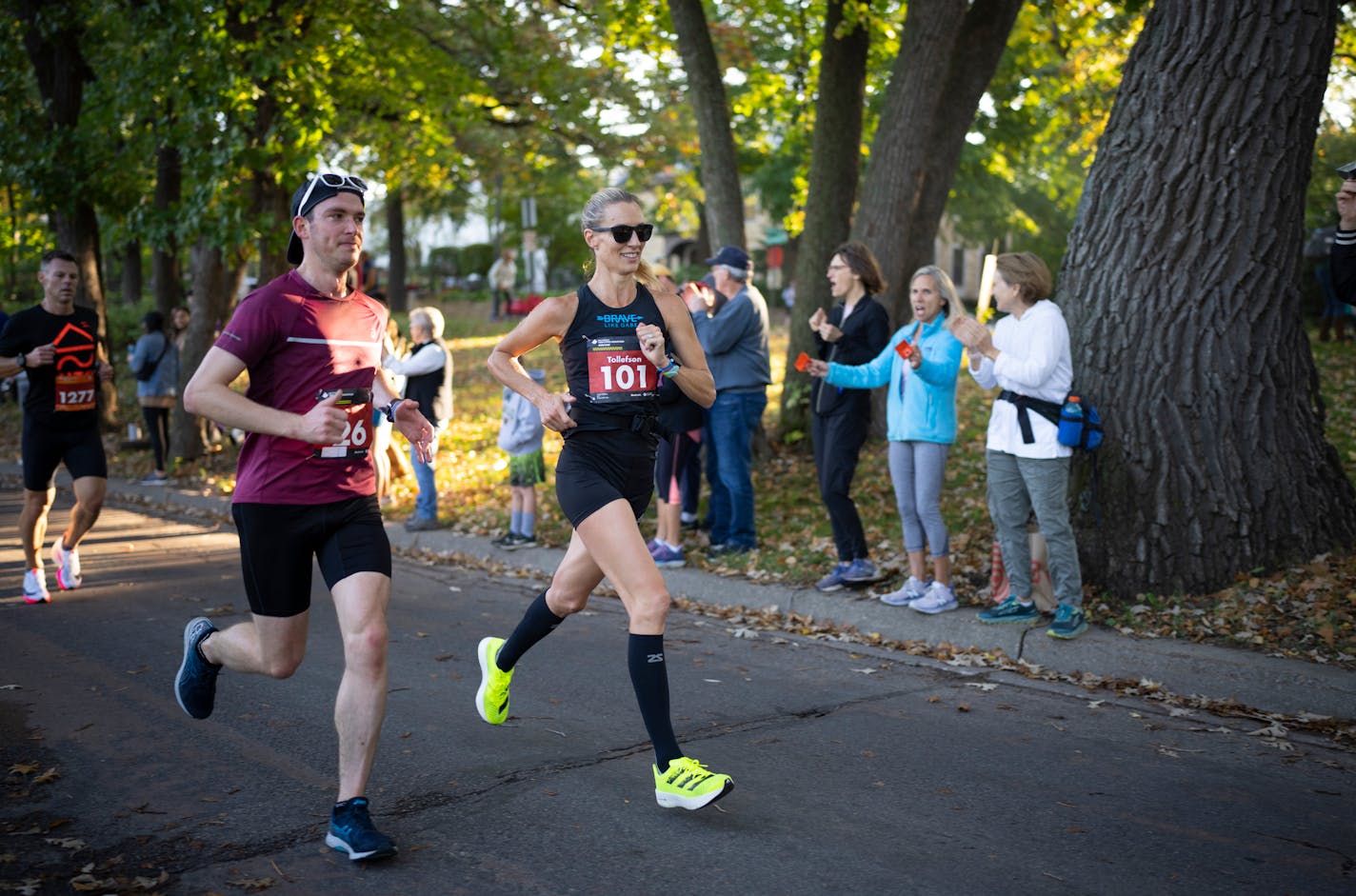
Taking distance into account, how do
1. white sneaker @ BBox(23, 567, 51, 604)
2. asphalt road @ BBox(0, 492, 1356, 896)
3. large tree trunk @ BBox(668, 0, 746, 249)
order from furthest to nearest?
1. large tree trunk @ BBox(668, 0, 746, 249)
2. white sneaker @ BBox(23, 567, 51, 604)
3. asphalt road @ BBox(0, 492, 1356, 896)

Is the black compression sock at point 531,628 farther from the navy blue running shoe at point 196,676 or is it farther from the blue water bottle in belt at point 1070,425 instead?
the blue water bottle in belt at point 1070,425

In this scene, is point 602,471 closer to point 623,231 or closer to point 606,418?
point 606,418

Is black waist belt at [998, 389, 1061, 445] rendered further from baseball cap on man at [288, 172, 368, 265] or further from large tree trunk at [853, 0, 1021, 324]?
large tree trunk at [853, 0, 1021, 324]

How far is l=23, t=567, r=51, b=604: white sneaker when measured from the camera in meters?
8.77

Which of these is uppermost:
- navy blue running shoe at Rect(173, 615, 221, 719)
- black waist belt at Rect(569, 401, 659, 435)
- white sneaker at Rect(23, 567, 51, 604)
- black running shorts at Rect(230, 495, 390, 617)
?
black waist belt at Rect(569, 401, 659, 435)

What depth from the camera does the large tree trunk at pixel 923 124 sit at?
1102 cm

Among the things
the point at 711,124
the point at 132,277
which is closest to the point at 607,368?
the point at 711,124

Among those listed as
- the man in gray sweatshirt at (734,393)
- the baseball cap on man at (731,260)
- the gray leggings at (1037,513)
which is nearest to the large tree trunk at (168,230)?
the baseball cap on man at (731,260)

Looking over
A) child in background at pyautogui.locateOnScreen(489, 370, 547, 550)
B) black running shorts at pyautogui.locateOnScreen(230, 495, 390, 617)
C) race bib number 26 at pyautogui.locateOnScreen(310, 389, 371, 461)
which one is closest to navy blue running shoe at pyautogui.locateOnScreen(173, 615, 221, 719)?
black running shorts at pyautogui.locateOnScreen(230, 495, 390, 617)

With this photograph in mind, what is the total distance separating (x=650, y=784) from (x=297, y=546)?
1637 mm

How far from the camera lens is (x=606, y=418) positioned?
201 inches

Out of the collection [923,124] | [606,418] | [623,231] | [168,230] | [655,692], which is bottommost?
[655,692]

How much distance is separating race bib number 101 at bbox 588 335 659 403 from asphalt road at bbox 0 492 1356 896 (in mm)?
1515

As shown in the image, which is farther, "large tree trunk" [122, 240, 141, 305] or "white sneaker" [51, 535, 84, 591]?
"large tree trunk" [122, 240, 141, 305]
